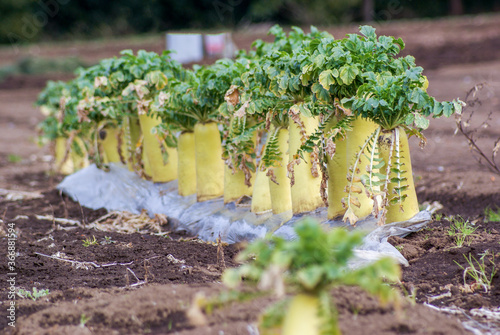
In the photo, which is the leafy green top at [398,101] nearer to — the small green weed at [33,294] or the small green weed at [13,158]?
the small green weed at [33,294]

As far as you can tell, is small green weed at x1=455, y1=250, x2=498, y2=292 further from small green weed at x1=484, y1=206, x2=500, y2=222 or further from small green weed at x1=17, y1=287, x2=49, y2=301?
small green weed at x1=17, y1=287, x2=49, y2=301

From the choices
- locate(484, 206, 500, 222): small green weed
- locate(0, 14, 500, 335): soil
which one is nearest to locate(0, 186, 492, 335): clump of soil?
locate(0, 14, 500, 335): soil

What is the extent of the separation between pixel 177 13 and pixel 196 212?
83.6 feet

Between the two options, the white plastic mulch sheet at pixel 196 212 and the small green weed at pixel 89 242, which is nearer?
the white plastic mulch sheet at pixel 196 212

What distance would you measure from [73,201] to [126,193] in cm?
57

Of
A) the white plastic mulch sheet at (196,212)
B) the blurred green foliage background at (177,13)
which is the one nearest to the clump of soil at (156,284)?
the white plastic mulch sheet at (196,212)

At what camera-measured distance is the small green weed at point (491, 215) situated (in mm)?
4116

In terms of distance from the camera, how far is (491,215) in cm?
423

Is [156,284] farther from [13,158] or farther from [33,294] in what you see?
[13,158]

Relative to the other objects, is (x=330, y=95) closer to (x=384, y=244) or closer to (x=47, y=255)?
(x=384, y=244)

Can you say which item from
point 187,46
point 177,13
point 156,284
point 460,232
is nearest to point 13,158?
point 156,284

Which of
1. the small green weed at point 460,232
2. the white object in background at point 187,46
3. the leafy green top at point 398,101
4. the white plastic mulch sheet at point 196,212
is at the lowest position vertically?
the small green weed at point 460,232

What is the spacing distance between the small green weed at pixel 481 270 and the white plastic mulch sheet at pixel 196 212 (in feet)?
1.15

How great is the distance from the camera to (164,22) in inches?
1130
